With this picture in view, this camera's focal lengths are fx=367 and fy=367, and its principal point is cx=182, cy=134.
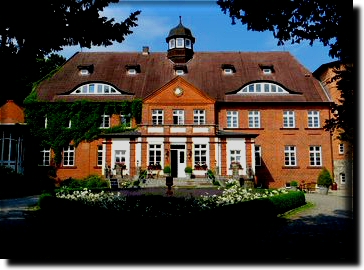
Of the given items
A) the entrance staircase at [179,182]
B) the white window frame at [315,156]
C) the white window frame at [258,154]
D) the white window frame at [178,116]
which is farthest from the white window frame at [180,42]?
the white window frame at [315,156]

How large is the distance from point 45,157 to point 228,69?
20248mm

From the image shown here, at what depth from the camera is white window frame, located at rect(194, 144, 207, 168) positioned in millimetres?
32562

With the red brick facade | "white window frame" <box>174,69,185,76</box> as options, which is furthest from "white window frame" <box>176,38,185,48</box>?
"white window frame" <box>174,69,185,76</box>

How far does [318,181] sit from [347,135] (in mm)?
25577

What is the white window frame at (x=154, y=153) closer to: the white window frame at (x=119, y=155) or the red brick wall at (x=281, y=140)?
the white window frame at (x=119, y=155)

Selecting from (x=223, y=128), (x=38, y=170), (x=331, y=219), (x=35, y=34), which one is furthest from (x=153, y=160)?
(x=35, y=34)

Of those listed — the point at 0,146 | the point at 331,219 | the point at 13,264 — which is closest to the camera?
the point at 13,264

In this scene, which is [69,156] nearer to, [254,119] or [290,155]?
[254,119]

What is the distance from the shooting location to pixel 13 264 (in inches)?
273

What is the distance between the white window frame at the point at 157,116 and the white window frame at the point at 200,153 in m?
4.27

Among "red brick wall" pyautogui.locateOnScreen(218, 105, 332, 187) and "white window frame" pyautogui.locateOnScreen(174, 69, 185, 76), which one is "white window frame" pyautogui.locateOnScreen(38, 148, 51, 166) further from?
"red brick wall" pyautogui.locateOnScreen(218, 105, 332, 187)

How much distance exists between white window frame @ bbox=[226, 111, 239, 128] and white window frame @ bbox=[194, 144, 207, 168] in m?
4.22

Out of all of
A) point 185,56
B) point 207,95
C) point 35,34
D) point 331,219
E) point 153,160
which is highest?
point 185,56

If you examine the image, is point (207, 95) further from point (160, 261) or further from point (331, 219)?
point (160, 261)
